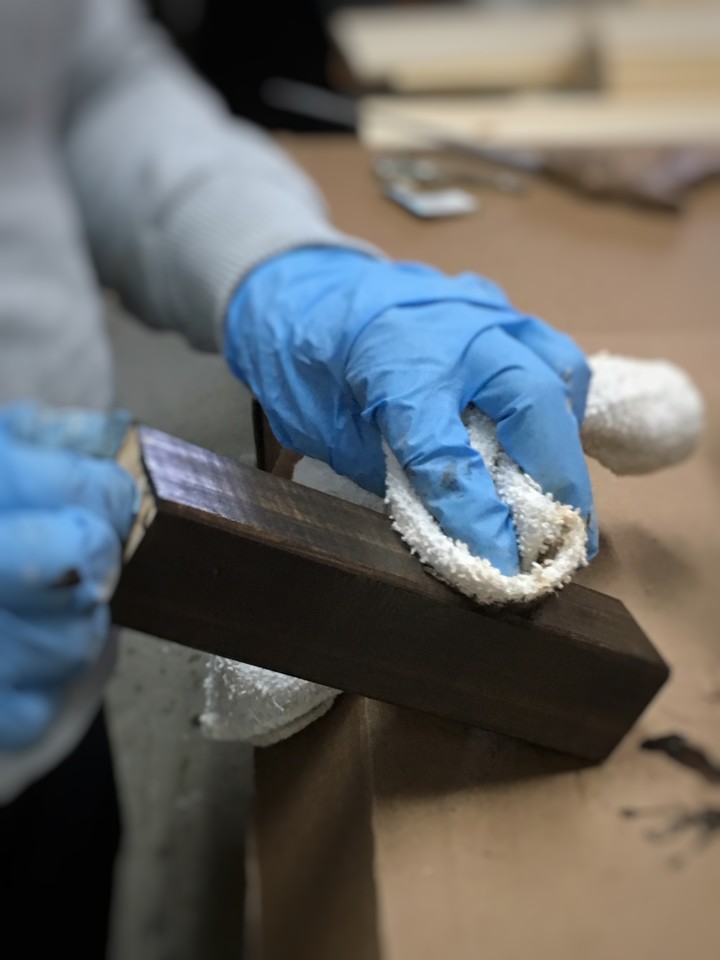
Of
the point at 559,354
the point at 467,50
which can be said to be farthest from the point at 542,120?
the point at 559,354

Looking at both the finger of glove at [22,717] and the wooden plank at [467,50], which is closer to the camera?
the finger of glove at [22,717]

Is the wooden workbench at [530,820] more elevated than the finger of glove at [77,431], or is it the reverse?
Result: the finger of glove at [77,431]

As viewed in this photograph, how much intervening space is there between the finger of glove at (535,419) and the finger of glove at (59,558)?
0.20 m

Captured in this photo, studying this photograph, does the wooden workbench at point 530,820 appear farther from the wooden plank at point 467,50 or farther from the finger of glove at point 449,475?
the wooden plank at point 467,50

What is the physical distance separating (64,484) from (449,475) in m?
0.17

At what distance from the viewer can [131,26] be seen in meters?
0.97

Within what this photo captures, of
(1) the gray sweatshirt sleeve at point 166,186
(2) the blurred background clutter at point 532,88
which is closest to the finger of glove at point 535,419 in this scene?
(1) the gray sweatshirt sleeve at point 166,186

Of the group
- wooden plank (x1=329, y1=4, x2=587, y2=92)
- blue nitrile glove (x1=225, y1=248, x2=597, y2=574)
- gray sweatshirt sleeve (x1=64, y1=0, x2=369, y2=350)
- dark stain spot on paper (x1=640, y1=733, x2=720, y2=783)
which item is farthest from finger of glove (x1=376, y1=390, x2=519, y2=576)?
wooden plank (x1=329, y1=4, x2=587, y2=92)

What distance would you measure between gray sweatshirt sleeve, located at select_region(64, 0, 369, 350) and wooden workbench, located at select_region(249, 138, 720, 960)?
314 millimetres

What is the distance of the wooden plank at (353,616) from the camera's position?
13.1 inches

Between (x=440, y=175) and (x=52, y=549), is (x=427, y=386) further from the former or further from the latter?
(x=440, y=175)

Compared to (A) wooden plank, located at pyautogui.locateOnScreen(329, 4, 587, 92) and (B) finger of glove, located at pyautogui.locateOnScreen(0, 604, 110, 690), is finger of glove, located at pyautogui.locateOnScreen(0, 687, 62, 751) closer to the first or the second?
(B) finger of glove, located at pyautogui.locateOnScreen(0, 604, 110, 690)

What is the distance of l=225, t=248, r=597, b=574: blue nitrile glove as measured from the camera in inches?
15.3

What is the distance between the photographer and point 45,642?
1.16 ft
